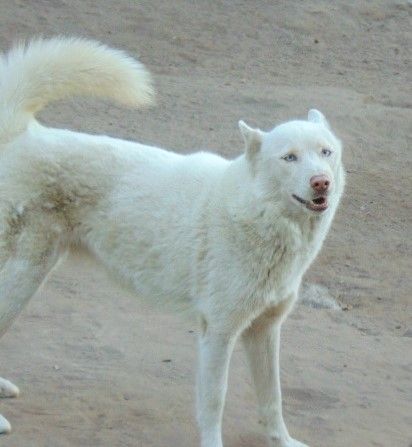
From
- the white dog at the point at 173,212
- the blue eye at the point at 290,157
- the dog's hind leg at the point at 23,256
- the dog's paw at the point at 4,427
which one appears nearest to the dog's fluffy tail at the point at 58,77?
the white dog at the point at 173,212

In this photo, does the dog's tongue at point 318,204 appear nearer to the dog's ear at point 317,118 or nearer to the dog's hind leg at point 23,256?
the dog's ear at point 317,118

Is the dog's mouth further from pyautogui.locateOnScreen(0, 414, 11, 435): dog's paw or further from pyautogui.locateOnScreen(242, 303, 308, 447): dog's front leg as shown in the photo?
pyautogui.locateOnScreen(0, 414, 11, 435): dog's paw

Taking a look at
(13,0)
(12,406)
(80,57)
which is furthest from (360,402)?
(13,0)

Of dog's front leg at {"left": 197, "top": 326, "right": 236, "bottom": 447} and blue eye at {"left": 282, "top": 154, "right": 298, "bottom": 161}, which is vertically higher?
blue eye at {"left": 282, "top": 154, "right": 298, "bottom": 161}

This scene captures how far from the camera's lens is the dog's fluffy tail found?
500 centimetres

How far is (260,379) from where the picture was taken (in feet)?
16.1

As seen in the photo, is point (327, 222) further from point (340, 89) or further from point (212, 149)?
point (340, 89)

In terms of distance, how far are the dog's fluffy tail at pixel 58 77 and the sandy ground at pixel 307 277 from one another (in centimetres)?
81

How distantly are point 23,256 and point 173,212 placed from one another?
2.29ft

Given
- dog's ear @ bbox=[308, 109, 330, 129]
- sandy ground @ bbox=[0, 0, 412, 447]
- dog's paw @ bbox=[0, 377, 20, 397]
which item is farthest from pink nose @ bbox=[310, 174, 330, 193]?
dog's paw @ bbox=[0, 377, 20, 397]

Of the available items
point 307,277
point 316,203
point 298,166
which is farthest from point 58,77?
point 307,277

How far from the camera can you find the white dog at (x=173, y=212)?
4457mm

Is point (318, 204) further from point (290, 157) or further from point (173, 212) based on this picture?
point (173, 212)

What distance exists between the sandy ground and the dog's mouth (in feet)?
4.13
